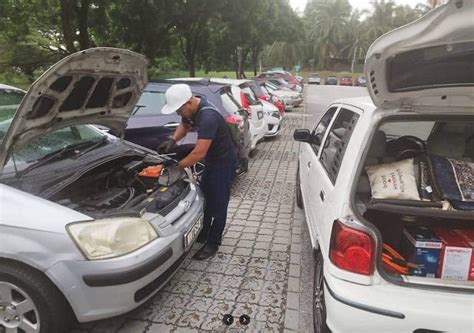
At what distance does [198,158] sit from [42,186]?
1279 millimetres

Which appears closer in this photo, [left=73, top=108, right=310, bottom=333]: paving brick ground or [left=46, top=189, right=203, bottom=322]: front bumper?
[left=46, top=189, right=203, bottom=322]: front bumper

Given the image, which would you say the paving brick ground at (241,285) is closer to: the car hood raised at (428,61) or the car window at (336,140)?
the car window at (336,140)

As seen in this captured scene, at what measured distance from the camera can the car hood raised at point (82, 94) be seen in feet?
7.88

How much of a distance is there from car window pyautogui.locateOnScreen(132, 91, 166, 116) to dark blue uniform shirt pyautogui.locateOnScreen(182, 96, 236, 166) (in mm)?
2212

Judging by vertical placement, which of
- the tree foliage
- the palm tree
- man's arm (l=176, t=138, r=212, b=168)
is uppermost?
the palm tree

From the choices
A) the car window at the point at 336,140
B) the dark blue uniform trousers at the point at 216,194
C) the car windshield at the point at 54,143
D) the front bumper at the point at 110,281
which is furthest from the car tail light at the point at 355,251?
the car windshield at the point at 54,143

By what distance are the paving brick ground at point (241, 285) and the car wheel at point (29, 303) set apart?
195mm

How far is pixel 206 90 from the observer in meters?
6.26

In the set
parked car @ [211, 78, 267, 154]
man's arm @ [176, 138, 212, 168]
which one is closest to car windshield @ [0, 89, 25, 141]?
man's arm @ [176, 138, 212, 168]

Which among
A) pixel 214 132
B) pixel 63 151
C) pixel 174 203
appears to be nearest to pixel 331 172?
pixel 214 132

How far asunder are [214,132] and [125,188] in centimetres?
89

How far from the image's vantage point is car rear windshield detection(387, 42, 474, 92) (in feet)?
6.33

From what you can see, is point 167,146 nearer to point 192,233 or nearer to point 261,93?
point 192,233

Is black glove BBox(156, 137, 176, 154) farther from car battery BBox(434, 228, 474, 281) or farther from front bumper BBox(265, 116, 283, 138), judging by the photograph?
front bumper BBox(265, 116, 283, 138)
